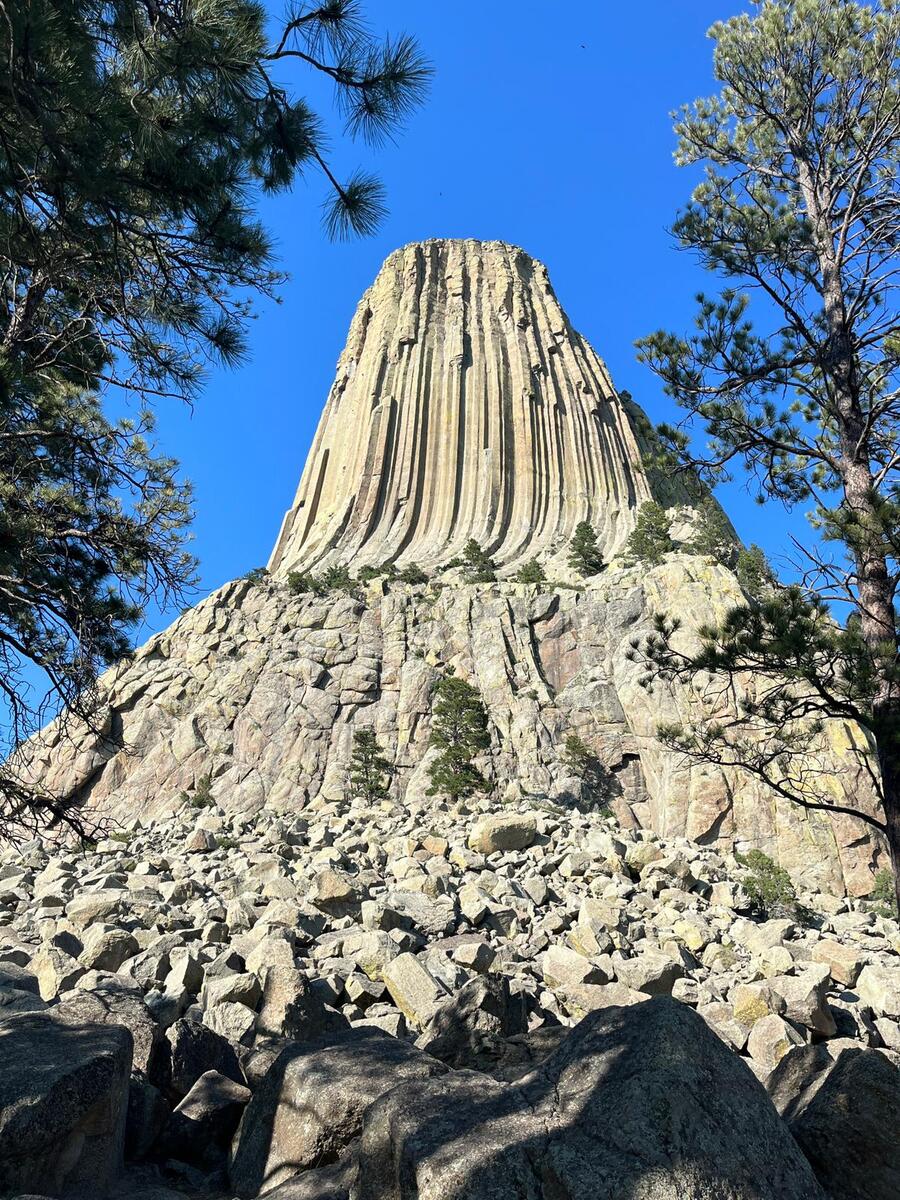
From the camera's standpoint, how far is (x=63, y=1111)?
427cm

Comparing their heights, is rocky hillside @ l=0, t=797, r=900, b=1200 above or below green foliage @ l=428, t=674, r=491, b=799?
below

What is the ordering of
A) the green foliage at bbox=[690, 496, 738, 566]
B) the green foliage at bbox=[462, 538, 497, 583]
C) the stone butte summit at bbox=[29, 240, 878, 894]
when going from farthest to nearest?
1. the green foliage at bbox=[462, 538, 497, 583]
2. the green foliage at bbox=[690, 496, 738, 566]
3. the stone butte summit at bbox=[29, 240, 878, 894]

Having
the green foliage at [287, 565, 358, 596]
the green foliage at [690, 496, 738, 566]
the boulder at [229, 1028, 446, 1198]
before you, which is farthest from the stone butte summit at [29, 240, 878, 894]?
the boulder at [229, 1028, 446, 1198]

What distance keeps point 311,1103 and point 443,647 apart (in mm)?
34878

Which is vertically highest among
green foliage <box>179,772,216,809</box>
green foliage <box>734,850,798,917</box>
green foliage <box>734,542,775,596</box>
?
green foliage <box>179,772,216,809</box>

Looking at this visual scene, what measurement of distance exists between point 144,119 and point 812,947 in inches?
537

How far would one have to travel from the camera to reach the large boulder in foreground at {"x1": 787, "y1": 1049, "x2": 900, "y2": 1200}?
3.72m

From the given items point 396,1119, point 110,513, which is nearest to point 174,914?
point 110,513

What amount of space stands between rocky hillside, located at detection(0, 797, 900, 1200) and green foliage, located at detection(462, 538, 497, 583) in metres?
29.6

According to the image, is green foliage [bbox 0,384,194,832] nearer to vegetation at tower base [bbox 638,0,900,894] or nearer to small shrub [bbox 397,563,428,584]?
vegetation at tower base [bbox 638,0,900,894]

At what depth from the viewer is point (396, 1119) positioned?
3.38 meters

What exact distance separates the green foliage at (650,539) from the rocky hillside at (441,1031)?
2741 cm

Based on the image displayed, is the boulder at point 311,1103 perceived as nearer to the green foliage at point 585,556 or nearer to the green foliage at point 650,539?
the green foliage at point 650,539

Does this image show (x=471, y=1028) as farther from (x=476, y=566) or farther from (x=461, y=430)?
(x=461, y=430)
